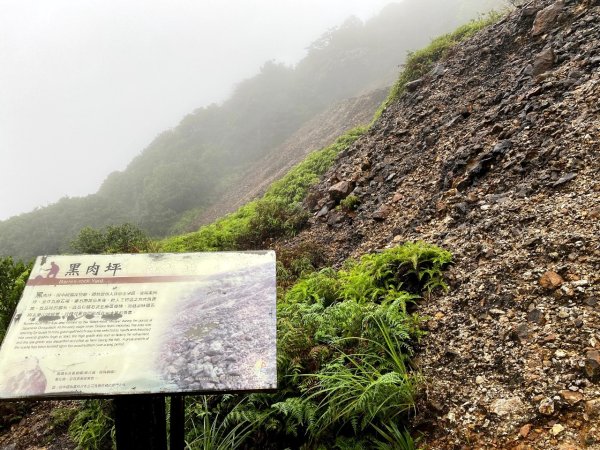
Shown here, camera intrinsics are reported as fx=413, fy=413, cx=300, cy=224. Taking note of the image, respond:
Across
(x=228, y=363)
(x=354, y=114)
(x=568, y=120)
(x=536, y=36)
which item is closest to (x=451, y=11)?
(x=354, y=114)

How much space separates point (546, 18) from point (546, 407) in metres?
8.06

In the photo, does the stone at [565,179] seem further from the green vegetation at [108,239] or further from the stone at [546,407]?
the green vegetation at [108,239]

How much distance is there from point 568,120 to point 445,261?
9.64 feet

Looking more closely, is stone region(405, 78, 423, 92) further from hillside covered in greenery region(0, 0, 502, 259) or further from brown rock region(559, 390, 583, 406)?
hillside covered in greenery region(0, 0, 502, 259)

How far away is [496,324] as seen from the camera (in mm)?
3443

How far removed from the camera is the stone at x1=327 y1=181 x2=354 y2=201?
27.9ft

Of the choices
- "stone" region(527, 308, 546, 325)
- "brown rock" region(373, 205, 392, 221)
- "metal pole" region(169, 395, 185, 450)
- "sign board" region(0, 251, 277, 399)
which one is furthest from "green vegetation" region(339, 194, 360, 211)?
"metal pole" region(169, 395, 185, 450)

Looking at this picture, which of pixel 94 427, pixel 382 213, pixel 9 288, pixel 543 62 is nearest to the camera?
pixel 94 427

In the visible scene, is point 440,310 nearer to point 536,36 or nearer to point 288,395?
point 288,395

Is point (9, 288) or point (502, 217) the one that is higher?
point (9, 288)

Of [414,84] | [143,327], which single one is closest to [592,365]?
[143,327]

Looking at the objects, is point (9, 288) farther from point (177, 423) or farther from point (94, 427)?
point (177, 423)

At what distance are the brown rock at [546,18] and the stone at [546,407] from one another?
775cm

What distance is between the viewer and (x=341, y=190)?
28.0ft
